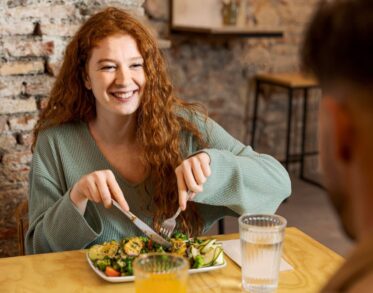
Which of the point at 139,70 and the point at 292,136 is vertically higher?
the point at 139,70

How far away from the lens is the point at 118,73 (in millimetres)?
1604

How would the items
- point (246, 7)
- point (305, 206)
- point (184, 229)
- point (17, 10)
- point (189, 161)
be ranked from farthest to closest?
point (246, 7)
point (305, 206)
point (17, 10)
point (184, 229)
point (189, 161)

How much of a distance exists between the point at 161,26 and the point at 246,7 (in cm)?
69

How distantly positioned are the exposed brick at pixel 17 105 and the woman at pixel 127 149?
39 centimetres

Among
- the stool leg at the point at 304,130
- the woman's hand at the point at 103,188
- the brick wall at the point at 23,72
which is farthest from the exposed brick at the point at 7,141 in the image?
the stool leg at the point at 304,130

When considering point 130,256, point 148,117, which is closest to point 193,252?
point 130,256

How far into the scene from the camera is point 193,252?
1263 mm

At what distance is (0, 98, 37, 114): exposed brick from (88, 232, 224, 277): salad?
3.22 ft

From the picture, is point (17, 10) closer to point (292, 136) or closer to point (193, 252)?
point (193, 252)

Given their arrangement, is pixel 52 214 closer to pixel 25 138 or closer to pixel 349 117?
pixel 25 138

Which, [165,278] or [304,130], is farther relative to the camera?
[304,130]

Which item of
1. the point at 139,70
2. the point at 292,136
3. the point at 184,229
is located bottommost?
the point at 292,136

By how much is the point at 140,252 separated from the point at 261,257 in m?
0.26

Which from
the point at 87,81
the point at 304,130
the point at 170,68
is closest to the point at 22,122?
the point at 87,81
